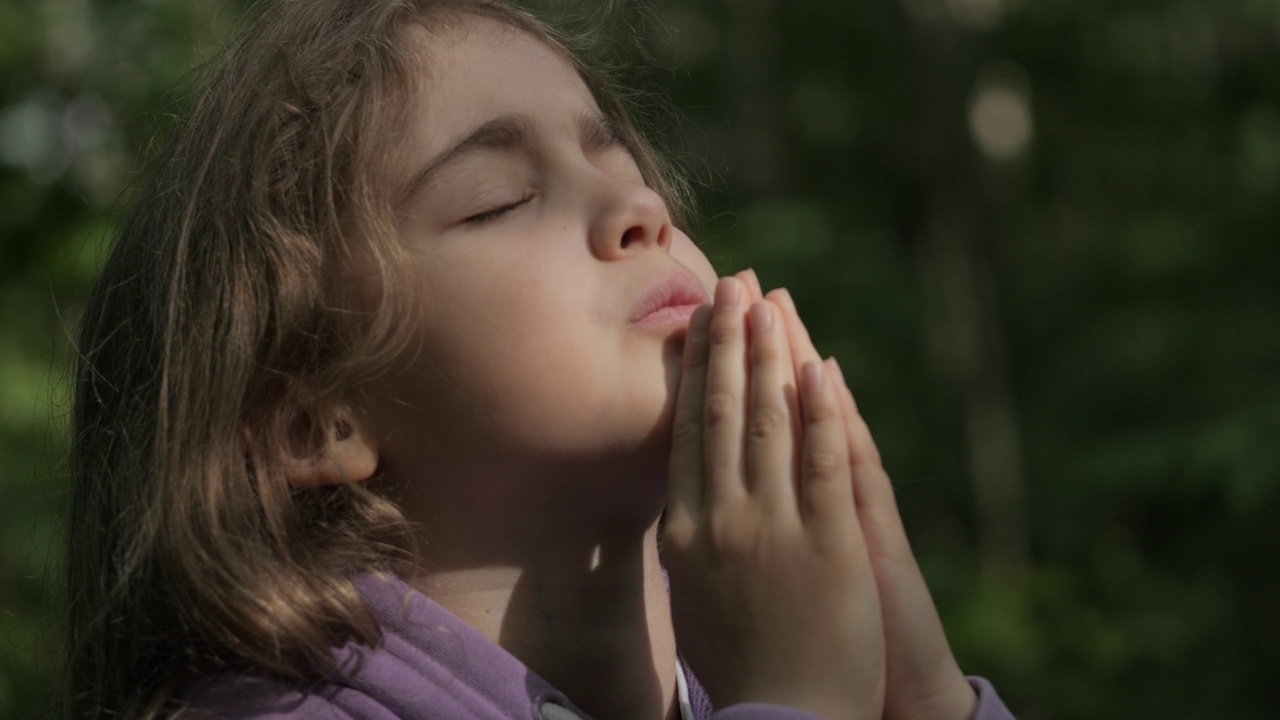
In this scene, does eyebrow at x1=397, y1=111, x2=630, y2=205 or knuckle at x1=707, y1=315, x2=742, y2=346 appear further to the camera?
eyebrow at x1=397, y1=111, x2=630, y2=205

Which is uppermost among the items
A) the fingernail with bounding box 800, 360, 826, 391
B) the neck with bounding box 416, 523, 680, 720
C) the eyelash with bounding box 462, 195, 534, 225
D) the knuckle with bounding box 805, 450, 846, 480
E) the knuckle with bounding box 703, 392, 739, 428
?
the eyelash with bounding box 462, 195, 534, 225

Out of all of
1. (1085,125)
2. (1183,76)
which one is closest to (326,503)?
(1183,76)

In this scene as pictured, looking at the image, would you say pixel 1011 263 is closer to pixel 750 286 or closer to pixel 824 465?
pixel 750 286

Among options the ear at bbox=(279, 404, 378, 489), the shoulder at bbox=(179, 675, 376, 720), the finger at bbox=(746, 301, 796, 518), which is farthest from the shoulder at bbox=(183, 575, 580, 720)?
the finger at bbox=(746, 301, 796, 518)

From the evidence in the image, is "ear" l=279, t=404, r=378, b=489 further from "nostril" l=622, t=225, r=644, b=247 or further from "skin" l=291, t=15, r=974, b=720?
"nostril" l=622, t=225, r=644, b=247

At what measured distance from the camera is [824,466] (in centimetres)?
153

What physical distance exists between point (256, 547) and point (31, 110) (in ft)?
11.5

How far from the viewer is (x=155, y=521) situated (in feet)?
5.56

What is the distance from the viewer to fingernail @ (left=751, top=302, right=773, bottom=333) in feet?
5.22

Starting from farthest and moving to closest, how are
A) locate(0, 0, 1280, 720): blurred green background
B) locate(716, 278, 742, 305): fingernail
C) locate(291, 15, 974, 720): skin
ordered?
locate(0, 0, 1280, 720): blurred green background → locate(716, 278, 742, 305): fingernail → locate(291, 15, 974, 720): skin

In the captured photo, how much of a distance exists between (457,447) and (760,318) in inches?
17.9

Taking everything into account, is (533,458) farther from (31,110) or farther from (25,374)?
(31,110)

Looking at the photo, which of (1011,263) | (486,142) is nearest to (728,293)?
(486,142)

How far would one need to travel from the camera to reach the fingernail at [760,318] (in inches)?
62.6
